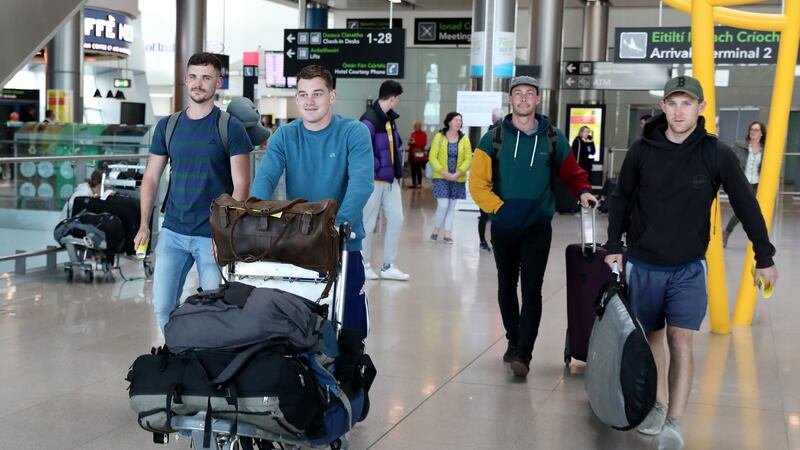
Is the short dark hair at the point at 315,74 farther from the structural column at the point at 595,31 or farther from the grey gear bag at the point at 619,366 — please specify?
the structural column at the point at 595,31

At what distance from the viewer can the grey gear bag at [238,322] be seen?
3471mm

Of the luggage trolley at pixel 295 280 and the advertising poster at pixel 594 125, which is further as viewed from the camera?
the advertising poster at pixel 594 125

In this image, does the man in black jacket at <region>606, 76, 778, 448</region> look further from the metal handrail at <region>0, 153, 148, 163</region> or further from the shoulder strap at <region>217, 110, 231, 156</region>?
the metal handrail at <region>0, 153, 148, 163</region>

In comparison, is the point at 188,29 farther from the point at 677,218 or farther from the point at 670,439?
the point at 670,439

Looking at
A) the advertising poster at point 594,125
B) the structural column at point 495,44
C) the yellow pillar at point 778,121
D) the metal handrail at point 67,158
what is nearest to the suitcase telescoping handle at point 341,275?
the yellow pillar at point 778,121

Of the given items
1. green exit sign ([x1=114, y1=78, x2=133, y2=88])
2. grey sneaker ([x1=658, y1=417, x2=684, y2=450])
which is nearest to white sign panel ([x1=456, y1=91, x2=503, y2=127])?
grey sneaker ([x1=658, y1=417, x2=684, y2=450])

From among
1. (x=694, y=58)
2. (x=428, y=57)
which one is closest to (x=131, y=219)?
(x=694, y=58)

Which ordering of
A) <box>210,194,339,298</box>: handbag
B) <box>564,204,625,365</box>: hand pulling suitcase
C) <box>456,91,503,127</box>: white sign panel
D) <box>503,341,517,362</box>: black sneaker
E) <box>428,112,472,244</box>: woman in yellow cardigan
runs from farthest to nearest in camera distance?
1. <box>456,91,503,127</box>: white sign panel
2. <box>428,112,472,244</box>: woman in yellow cardigan
3. <box>503,341,517,362</box>: black sneaker
4. <box>564,204,625,365</box>: hand pulling suitcase
5. <box>210,194,339,298</box>: handbag

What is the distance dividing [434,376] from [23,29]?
153 inches

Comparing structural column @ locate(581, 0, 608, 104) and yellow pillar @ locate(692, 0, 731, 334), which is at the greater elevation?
structural column @ locate(581, 0, 608, 104)

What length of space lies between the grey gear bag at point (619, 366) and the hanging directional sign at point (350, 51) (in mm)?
17103

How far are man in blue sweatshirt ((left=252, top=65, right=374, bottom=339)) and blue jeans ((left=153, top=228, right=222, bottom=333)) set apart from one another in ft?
2.45

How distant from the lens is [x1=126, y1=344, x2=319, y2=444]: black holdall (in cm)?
338

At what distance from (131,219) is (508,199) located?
5.11 meters
